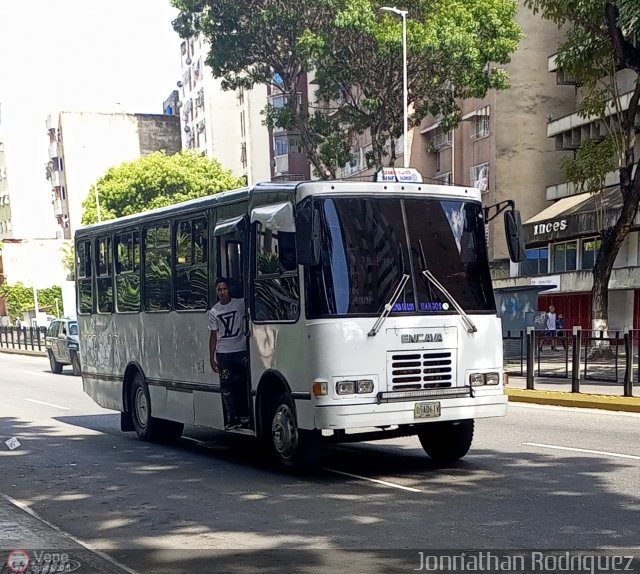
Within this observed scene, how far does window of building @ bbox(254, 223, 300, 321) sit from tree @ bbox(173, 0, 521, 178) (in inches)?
843

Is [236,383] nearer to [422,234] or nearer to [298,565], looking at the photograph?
[422,234]

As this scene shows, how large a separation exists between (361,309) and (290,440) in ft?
5.07

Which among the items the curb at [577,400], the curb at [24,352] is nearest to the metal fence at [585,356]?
the curb at [577,400]

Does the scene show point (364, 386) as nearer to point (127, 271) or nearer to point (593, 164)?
point (127, 271)

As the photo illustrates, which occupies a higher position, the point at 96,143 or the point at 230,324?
the point at 96,143

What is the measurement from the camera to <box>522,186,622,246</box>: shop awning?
35.3 meters

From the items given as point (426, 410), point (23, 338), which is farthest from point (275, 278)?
point (23, 338)

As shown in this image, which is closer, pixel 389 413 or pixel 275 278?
pixel 389 413

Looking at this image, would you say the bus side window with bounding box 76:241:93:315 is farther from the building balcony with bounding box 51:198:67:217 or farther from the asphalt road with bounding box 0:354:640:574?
the building balcony with bounding box 51:198:67:217

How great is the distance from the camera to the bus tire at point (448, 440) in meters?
10.6

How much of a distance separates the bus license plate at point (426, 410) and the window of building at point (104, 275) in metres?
6.49

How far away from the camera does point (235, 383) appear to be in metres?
11.1

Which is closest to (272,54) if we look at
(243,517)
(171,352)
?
(171,352)

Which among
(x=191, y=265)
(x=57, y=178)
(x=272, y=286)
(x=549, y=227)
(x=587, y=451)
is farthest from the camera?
(x=57, y=178)
